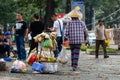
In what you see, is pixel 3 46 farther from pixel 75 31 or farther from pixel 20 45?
pixel 75 31

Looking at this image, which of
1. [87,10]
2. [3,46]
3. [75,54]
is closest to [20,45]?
[3,46]

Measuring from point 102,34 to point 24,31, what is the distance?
15.8ft

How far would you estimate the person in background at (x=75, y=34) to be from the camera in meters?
13.9

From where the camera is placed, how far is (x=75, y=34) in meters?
14.1

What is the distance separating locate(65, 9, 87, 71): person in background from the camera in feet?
45.6

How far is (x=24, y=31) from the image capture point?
17.7 m

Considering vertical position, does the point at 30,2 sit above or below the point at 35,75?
above

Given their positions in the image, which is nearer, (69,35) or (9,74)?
(9,74)

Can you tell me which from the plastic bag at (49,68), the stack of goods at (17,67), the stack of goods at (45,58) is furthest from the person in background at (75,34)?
the stack of goods at (17,67)

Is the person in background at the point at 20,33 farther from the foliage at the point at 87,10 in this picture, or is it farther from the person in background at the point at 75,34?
the foliage at the point at 87,10

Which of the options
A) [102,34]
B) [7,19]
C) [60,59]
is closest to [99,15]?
[7,19]

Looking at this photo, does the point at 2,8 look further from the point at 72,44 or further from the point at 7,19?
the point at 72,44

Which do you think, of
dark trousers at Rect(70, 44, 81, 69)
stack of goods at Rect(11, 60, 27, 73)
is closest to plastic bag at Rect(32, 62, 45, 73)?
stack of goods at Rect(11, 60, 27, 73)

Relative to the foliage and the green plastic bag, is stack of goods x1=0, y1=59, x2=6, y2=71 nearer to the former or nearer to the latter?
the green plastic bag
